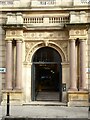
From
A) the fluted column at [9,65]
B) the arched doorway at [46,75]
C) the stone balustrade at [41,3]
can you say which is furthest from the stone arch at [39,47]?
the stone balustrade at [41,3]

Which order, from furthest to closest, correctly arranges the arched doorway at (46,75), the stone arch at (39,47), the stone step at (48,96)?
the stone step at (48,96) → the arched doorway at (46,75) → the stone arch at (39,47)

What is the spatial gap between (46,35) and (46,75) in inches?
107

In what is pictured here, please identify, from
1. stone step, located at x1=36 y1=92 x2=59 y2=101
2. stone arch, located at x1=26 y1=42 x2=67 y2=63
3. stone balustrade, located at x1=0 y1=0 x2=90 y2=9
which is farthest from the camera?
A: stone step, located at x1=36 y1=92 x2=59 y2=101

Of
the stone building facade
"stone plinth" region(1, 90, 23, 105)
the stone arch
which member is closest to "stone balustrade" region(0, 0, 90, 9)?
the stone building facade

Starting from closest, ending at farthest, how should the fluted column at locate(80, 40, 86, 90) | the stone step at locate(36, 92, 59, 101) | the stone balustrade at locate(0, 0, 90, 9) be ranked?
the fluted column at locate(80, 40, 86, 90), the stone balustrade at locate(0, 0, 90, 9), the stone step at locate(36, 92, 59, 101)

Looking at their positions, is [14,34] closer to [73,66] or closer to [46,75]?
[46,75]

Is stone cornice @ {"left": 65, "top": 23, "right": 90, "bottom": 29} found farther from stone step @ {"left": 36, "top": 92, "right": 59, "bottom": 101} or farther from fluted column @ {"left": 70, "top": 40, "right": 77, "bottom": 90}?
stone step @ {"left": 36, "top": 92, "right": 59, "bottom": 101}

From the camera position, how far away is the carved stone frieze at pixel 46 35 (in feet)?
62.5

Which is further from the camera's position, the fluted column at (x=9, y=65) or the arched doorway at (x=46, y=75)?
the arched doorway at (x=46, y=75)

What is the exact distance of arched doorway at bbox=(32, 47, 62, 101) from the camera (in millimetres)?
19500

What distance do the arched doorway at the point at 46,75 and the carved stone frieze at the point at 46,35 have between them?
2.76 feet

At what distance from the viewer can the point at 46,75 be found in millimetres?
19781

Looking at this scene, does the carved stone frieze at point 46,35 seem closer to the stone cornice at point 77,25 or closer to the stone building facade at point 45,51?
the stone building facade at point 45,51

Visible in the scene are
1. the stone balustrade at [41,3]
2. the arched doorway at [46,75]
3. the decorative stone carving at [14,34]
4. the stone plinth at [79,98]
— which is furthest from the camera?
the arched doorway at [46,75]
